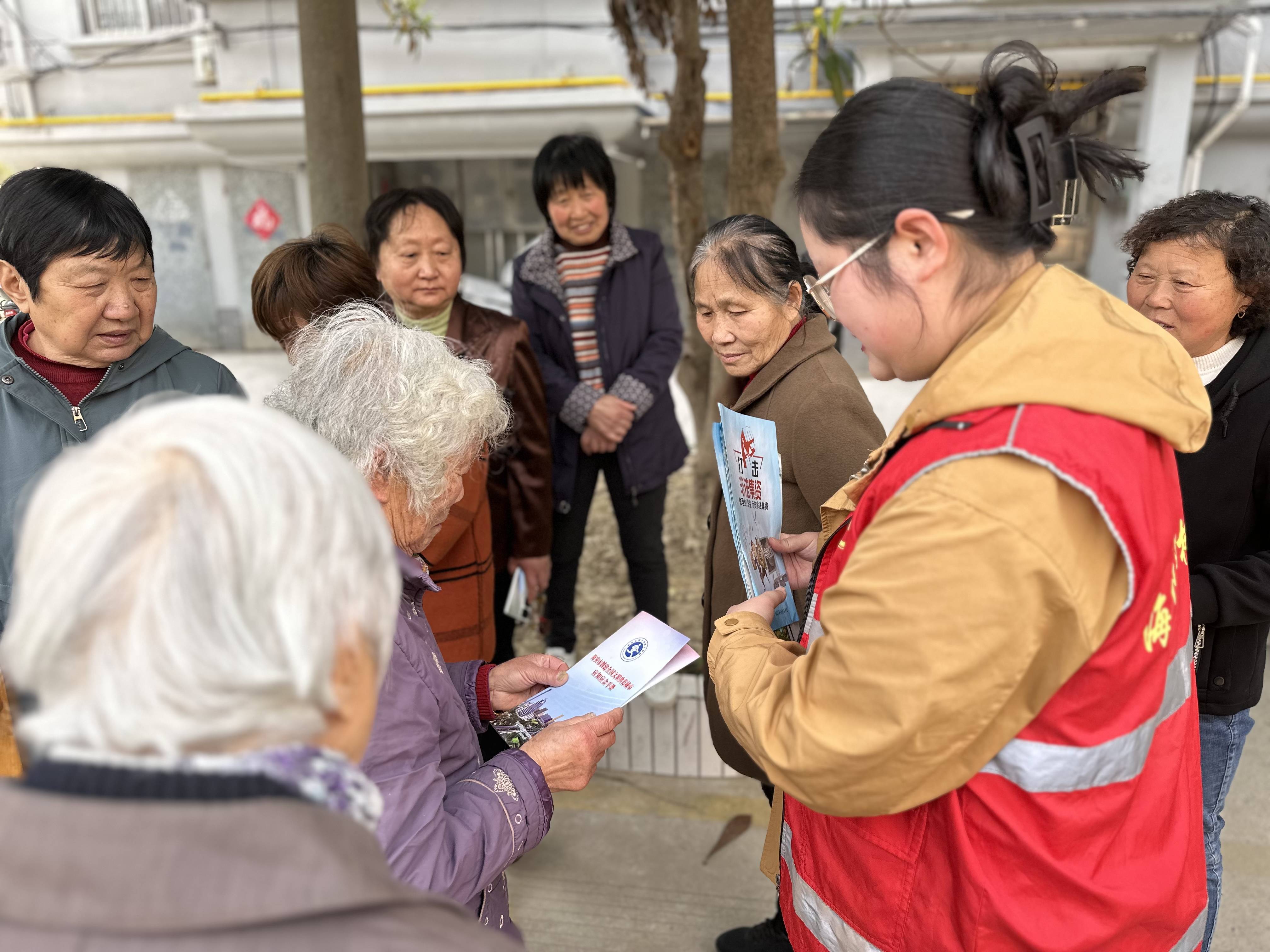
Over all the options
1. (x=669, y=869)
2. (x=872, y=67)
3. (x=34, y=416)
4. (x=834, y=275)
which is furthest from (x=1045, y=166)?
(x=872, y=67)

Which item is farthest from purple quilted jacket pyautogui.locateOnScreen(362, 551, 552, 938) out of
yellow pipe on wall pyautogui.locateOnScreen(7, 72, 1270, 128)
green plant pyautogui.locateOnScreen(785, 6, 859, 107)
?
yellow pipe on wall pyautogui.locateOnScreen(7, 72, 1270, 128)

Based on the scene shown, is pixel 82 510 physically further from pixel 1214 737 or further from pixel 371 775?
pixel 1214 737

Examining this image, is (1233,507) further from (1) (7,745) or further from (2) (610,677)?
(1) (7,745)

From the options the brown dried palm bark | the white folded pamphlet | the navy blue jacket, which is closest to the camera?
the white folded pamphlet

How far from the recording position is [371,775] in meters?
1.17

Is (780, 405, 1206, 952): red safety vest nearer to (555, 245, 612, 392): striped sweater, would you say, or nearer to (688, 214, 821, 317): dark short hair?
(688, 214, 821, 317): dark short hair

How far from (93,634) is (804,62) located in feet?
33.2

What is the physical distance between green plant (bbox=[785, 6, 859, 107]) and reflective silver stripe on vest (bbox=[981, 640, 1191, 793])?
6.04 metres

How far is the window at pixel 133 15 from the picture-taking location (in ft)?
37.3

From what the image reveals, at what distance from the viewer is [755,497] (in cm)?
185

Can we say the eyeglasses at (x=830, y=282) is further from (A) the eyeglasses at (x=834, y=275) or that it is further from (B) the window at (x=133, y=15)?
(B) the window at (x=133, y=15)

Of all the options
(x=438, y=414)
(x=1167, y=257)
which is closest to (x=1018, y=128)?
(x=438, y=414)

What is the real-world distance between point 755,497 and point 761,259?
59 centimetres

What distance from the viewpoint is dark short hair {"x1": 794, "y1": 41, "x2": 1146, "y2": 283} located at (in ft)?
3.32
